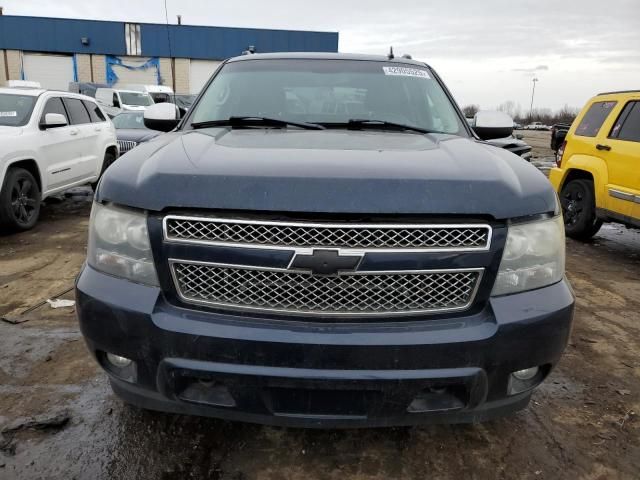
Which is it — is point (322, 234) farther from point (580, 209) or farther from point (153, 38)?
point (153, 38)

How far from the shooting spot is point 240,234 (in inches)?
66.8

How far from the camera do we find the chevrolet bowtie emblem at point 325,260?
1.66 m

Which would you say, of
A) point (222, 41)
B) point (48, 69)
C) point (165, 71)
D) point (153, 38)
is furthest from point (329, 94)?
point (48, 69)

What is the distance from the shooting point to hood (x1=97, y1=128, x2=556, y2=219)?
1.67m

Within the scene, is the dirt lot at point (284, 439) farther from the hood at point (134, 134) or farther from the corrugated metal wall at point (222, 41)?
the corrugated metal wall at point (222, 41)

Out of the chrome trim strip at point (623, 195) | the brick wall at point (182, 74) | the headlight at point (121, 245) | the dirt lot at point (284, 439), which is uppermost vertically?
the brick wall at point (182, 74)

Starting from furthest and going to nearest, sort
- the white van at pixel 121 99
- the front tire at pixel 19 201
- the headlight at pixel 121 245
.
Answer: the white van at pixel 121 99, the front tire at pixel 19 201, the headlight at pixel 121 245

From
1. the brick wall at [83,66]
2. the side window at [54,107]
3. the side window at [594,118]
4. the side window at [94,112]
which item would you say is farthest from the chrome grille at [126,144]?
the brick wall at [83,66]

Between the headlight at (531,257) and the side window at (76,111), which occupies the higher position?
the side window at (76,111)

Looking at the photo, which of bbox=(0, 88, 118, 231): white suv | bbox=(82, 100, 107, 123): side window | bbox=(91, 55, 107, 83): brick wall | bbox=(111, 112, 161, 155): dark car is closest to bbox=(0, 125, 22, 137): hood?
bbox=(0, 88, 118, 231): white suv

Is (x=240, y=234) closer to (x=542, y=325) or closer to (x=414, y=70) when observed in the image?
(x=542, y=325)

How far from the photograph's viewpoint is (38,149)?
6324mm

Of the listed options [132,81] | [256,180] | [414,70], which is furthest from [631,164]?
[132,81]

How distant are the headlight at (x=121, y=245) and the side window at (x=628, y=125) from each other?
5593mm
